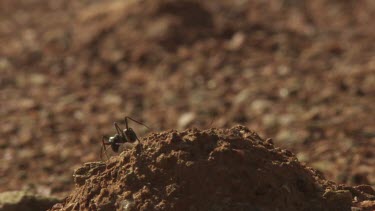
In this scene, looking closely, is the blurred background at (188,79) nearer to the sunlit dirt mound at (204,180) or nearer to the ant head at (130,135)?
the ant head at (130,135)

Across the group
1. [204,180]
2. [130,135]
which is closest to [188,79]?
[130,135]

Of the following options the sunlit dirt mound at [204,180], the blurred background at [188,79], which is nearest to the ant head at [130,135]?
the sunlit dirt mound at [204,180]

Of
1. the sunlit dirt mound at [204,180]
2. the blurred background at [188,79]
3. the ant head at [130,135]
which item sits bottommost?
the sunlit dirt mound at [204,180]

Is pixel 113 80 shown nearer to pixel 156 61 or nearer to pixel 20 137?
pixel 156 61

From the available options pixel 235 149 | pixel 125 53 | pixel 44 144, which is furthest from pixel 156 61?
pixel 235 149

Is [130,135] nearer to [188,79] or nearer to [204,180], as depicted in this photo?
[204,180]

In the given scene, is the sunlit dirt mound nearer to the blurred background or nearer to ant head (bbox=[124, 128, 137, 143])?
ant head (bbox=[124, 128, 137, 143])
